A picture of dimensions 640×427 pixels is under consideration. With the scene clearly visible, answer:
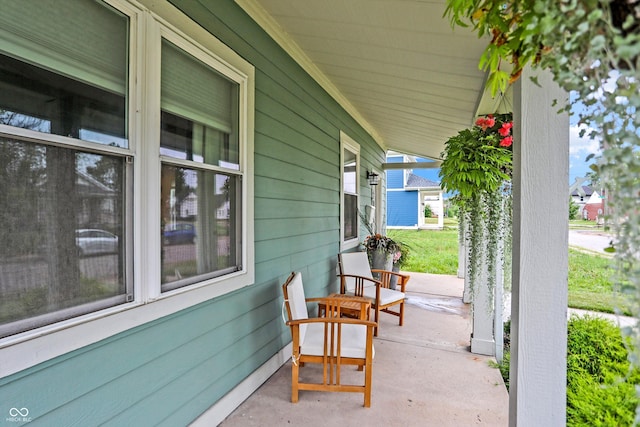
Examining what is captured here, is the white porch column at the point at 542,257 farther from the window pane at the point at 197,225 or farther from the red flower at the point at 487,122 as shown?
the window pane at the point at 197,225

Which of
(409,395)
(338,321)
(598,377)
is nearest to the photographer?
(598,377)

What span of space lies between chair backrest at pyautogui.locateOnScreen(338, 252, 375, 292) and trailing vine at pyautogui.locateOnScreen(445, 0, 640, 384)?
335 cm

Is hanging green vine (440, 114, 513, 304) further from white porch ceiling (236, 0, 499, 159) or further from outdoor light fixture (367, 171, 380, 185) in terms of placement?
outdoor light fixture (367, 171, 380, 185)

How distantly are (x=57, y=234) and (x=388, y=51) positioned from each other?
7.79ft

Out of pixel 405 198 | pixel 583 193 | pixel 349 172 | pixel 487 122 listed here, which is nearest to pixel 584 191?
pixel 583 193

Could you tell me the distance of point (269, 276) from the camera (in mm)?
2523

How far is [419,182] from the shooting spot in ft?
40.6

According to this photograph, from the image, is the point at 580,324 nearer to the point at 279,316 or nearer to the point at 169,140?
the point at 279,316

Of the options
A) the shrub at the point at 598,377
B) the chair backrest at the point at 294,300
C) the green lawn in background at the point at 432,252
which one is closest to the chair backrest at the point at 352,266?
the chair backrest at the point at 294,300

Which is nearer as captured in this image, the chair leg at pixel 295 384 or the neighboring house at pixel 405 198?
the chair leg at pixel 295 384

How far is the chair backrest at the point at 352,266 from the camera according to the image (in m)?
3.95

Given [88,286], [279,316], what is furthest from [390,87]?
[88,286]

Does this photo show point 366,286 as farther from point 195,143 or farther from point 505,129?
point 195,143

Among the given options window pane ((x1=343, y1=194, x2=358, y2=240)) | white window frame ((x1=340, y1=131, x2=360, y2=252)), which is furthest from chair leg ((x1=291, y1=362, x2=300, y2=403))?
window pane ((x1=343, y1=194, x2=358, y2=240))
